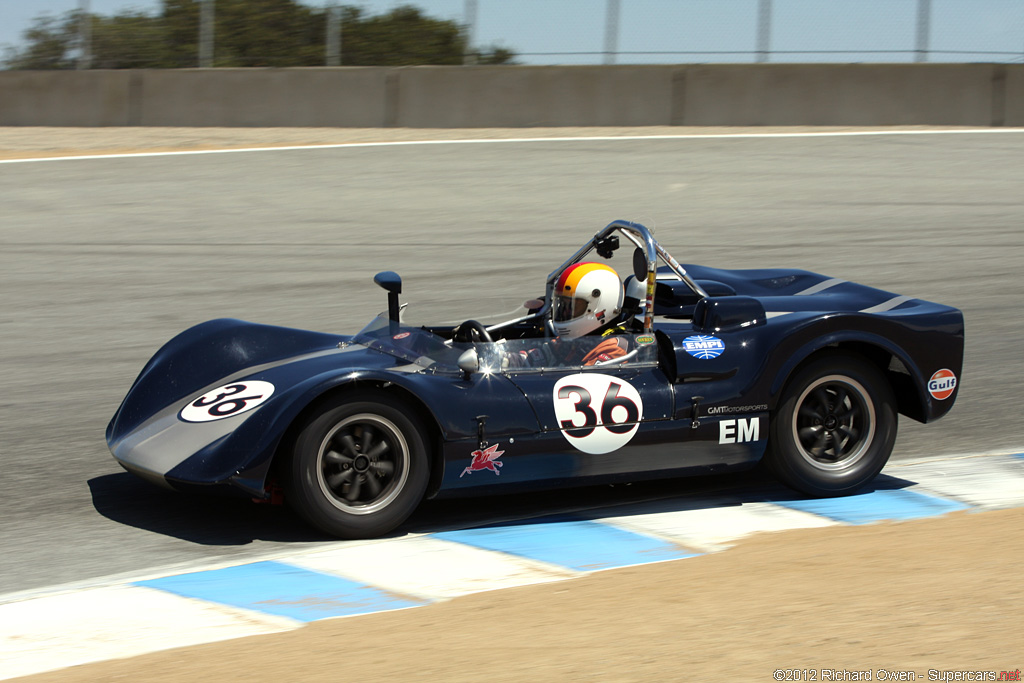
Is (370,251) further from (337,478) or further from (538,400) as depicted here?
(337,478)

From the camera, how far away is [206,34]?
20031 millimetres

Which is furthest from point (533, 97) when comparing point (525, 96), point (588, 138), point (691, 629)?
point (691, 629)

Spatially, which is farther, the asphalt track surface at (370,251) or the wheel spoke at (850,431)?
the wheel spoke at (850,431)

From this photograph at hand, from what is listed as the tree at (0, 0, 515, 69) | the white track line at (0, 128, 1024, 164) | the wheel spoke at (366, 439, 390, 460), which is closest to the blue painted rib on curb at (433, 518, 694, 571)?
the wheel spoke at (366, 439, 390, 460)

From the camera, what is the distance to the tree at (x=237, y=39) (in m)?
19.5

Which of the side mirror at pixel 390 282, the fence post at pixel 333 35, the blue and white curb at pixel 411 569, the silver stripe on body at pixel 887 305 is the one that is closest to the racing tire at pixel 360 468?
the blue and white curb at pixel 411 569

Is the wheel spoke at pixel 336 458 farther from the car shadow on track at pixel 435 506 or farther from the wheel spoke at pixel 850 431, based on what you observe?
the wheel spoke at pixel 850 431

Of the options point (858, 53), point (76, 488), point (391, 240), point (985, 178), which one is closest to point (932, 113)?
point (858, 53)

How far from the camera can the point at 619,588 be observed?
4.41 m

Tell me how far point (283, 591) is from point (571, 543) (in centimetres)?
128

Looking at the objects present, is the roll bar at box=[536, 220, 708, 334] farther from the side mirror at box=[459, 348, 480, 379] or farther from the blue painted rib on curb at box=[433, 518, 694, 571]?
the blue painted rib on curb at box=[433, 518, 694, 571]

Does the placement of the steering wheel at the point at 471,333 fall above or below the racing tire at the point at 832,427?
above

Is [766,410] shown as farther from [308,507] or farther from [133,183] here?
[133,183]

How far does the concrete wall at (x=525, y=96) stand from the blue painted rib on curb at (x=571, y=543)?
1415 cm
